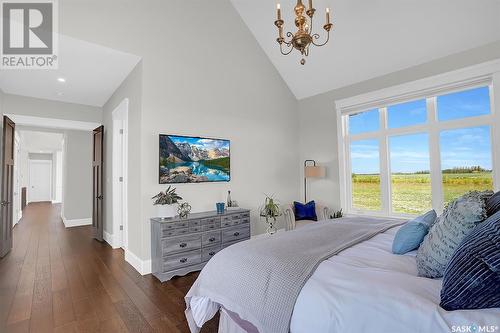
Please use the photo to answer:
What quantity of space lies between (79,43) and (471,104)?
211 inches

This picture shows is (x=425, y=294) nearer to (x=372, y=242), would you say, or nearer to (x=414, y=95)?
(x=372, y=242)

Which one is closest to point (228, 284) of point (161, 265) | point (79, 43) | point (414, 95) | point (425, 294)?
point (425, 294)

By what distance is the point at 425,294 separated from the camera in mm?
1080

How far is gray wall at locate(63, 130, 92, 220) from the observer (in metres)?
6.26

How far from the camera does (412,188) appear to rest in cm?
406

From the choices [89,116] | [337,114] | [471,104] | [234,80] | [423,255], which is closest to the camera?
[423,255]

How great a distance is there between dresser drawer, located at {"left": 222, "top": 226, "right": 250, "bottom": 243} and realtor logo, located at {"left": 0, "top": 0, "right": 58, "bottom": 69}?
3217mm

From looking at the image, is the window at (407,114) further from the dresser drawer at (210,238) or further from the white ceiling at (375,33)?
the dresser drawer at (210,238)

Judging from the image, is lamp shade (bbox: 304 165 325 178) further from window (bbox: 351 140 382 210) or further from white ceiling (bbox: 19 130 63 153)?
white ceiling (bbox: 19 130 63 153)

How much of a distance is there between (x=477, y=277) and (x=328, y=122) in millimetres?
4336

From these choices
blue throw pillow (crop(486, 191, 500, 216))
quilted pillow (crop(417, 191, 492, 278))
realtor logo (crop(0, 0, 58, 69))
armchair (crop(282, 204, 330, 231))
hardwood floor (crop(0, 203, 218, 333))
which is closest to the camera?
quilted pillow (crop(417, 191, 492, 278))

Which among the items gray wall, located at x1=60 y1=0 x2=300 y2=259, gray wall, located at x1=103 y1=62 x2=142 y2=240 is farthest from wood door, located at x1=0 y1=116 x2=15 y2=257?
gray wall, located at x1=103 y1=62 x2=142 y2=240

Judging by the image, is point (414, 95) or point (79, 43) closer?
Answer: point (79, 43)

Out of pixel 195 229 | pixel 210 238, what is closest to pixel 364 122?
pixel 210 238
